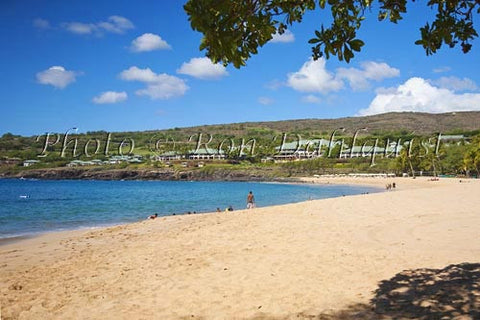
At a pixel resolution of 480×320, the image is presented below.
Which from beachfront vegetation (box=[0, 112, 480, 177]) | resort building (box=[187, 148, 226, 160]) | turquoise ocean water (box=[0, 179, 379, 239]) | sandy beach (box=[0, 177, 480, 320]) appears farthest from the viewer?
resort building (box=[187, 148, 226, 160])

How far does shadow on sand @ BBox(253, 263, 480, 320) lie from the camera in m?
5.15

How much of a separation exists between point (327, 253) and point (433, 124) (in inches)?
7971

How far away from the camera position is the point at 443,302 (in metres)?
5.49

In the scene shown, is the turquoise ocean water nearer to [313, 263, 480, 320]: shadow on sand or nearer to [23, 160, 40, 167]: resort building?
[313, 263, 480, 320]: shadow on sand

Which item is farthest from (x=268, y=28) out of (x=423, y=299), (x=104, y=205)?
(x=104, y=205)

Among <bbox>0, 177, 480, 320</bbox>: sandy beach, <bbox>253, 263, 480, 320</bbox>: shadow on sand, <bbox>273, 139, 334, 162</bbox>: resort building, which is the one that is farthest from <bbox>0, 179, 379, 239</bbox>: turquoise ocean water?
<bbox>273, 139, 334, 162</bbox>: resort building

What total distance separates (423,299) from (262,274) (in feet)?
10.3

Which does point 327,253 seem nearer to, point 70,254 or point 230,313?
point 230,313

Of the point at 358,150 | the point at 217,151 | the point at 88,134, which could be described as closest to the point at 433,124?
the point at 358,150

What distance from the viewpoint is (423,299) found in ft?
18.7

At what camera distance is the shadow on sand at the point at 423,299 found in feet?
16.9

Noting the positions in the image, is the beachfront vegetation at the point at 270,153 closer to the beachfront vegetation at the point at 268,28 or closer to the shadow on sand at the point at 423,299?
the shadow on sand at the point at 423,299

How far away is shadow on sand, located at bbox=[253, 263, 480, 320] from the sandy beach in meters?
0.01

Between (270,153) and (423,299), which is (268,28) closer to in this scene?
(423,299)
